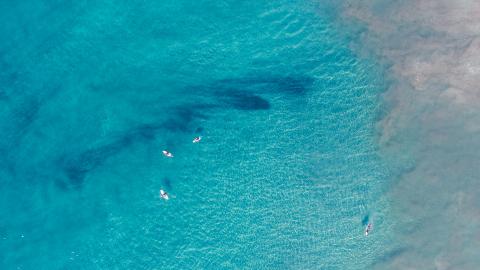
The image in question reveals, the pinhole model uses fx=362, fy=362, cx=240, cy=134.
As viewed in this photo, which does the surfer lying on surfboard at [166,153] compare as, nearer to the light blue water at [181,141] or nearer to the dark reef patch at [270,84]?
the light blue water at [181,141]

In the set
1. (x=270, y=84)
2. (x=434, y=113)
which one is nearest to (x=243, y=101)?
(x=270, y=84)

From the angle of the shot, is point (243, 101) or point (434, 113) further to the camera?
point (243, 101)

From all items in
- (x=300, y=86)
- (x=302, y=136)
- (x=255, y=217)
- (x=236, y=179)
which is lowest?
(x=255, y=217)

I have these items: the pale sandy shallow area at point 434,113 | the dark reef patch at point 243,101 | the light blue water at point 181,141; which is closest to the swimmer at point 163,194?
the light blue water at point 181,141

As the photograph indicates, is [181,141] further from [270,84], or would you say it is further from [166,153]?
[270,84]

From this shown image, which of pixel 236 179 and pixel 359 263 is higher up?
pixel 236 179

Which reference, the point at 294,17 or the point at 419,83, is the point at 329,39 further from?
the point at 419,83

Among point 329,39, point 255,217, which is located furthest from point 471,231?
point 329,39
